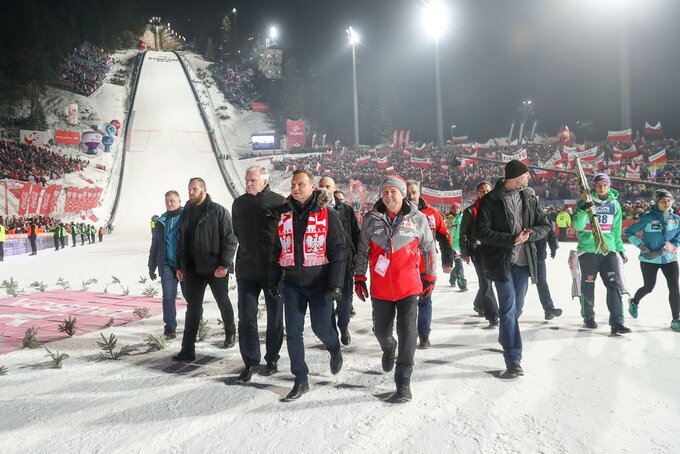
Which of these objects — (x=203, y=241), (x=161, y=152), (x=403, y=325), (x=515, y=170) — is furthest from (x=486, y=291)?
(x=161, y=152)

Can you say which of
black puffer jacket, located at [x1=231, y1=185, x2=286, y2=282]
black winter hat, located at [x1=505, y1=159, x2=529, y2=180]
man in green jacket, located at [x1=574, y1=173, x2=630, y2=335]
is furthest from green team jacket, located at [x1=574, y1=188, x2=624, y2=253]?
black puffer jacket, located at [x1=231, y1=185, x2=286, y2=282]

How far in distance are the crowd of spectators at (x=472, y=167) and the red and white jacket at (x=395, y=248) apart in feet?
34.1

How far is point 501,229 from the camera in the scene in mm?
3979

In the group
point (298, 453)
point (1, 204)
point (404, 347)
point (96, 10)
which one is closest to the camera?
point (298, 453)

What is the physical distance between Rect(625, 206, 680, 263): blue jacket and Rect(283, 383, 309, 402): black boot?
4166 mm

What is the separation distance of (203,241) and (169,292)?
134 centimetres

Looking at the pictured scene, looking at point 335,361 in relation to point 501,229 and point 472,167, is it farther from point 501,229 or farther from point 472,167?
point 472,167

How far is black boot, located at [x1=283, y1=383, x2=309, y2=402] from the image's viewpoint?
11.0 ft

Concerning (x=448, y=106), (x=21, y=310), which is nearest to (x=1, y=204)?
(x=21, y=310)

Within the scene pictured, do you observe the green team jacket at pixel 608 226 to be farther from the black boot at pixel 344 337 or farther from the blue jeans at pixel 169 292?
the blue jeans at pixel 169 292

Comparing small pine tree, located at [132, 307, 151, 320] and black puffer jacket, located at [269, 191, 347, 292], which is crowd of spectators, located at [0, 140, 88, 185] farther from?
black puffer jacket, located at [269, 191, 347, 292]

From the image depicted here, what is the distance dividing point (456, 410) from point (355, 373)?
1.08 m

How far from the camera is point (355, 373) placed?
3959 mm

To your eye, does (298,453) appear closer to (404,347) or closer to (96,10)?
(404,347)
